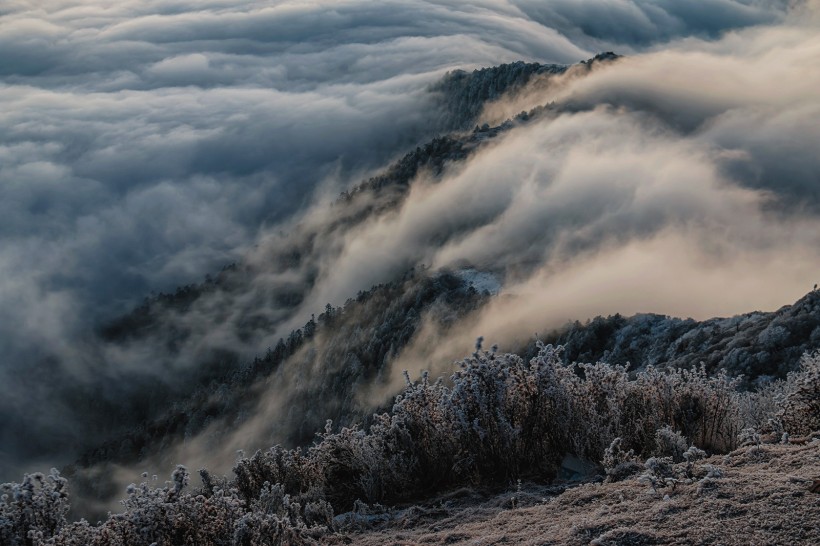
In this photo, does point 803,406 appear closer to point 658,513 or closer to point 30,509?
point 658,513

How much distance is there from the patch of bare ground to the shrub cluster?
59 centimetres

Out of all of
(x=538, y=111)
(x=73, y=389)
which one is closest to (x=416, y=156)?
(x=538, y=111)

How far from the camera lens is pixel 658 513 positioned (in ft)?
11.3

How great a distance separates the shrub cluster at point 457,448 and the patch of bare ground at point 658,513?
589 mm

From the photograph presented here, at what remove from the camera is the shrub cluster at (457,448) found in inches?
186

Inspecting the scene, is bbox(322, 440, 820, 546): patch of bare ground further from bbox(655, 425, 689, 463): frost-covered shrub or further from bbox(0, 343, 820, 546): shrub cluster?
bbox(655, 425, 689, 463): frost-covered shrub

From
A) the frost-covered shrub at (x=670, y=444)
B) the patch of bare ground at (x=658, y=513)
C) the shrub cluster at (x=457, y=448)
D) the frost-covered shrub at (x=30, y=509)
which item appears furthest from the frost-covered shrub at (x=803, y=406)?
the frost-covered shrub at (x=30, y=509)

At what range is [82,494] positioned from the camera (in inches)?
2368

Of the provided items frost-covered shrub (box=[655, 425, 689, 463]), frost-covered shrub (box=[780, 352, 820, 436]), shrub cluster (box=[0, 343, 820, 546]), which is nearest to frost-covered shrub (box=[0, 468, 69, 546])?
shrub cluster (box=[0, 343, 820, 546])

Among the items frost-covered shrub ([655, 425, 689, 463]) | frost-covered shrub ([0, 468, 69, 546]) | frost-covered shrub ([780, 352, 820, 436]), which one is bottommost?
frost-covered shrub ([0, 468, 69, 546])

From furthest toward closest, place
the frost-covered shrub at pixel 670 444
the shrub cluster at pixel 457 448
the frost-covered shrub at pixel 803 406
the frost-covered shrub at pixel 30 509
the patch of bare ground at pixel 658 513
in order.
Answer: the frost-covered shrub at pixel 803 406, the frost-covered shrub at pixel 670 444, the frost-covered shrub at pixel 30 509, the shrub cluster at pixel 457 448, the patch of bare ground at pixel 658 513

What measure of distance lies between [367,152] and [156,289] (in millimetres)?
57788

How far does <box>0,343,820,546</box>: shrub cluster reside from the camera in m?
4.71

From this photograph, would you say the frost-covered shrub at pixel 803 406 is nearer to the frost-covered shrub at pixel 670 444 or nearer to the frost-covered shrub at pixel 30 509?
the frost-covered shrub at pixel 670 444
